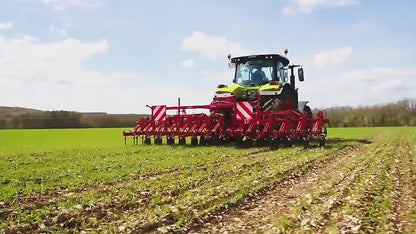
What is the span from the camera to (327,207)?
6078 mm

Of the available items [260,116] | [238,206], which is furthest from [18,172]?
[260,116]

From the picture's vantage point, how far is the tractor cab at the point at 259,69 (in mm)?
18156

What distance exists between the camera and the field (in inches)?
207

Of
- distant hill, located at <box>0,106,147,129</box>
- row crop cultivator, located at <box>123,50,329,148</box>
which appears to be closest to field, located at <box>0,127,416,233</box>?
row crop cultivator, located at <box>123,50,329,148</box>

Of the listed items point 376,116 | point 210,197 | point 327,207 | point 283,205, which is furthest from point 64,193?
point 376,116

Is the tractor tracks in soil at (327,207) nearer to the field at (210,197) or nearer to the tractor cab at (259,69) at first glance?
the field at (210,197)

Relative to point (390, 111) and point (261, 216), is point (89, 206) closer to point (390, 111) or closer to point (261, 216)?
point (261, 216)

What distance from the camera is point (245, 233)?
5043 millimetres

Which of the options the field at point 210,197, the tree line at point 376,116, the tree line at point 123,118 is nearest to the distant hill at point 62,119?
the tree line at point 123,118

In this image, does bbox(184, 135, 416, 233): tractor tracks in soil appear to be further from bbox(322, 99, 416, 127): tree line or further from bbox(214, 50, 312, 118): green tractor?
bbox(322, 99, 416, 127): tree line

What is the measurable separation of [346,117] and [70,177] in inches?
3112

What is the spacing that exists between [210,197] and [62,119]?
197 feet

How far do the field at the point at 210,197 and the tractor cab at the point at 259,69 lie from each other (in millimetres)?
7785

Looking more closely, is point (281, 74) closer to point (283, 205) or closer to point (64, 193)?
point (283, 205)
